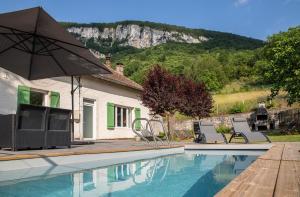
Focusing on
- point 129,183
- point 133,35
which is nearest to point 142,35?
point 133,35

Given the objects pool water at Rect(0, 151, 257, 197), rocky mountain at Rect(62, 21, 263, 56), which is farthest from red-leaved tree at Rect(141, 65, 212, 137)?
rocky mountain at Rect(62, 21, 263, 56)

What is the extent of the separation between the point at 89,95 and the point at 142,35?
74.1m

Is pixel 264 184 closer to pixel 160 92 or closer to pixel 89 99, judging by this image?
pixel 89 99

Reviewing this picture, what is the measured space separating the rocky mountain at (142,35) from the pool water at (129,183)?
174 ft

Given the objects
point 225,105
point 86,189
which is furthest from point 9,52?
point 225,105

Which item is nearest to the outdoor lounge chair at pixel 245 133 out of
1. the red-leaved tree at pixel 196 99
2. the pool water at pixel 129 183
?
the pool water at pixel 129 183

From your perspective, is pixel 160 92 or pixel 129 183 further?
pixel 160 92

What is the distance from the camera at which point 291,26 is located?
33.8 meters

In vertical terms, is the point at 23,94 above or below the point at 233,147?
above

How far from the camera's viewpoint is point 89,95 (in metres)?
17.0

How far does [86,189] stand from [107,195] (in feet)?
1.68

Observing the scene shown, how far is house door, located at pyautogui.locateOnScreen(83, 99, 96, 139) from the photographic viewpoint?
17030 mm

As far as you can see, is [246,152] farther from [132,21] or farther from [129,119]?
[132,21]

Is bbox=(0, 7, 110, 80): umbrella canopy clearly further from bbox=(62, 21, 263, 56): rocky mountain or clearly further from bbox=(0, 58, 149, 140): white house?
bbox=(62, 21, 263, 56): rocky mountain
